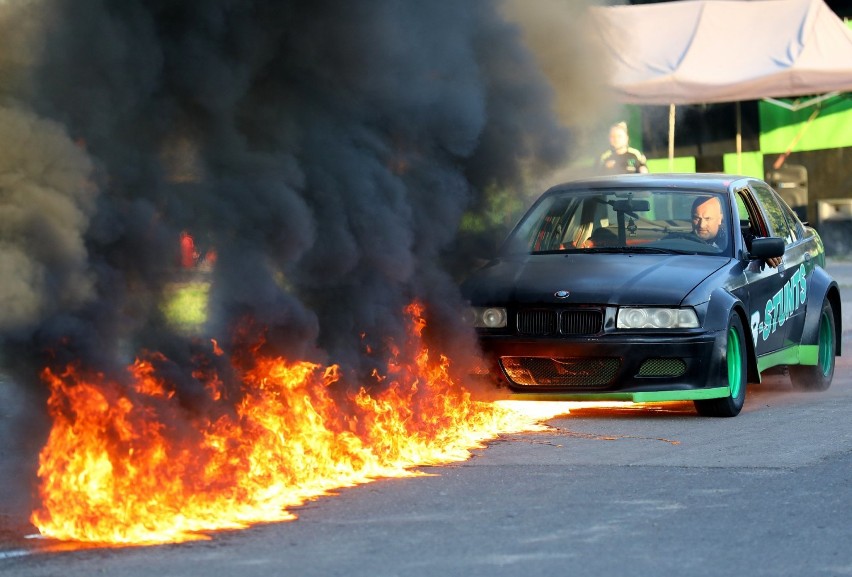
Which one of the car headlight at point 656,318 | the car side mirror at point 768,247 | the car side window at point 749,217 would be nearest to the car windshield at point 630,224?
the car side mirror at point 768,247

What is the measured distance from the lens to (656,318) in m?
9.51

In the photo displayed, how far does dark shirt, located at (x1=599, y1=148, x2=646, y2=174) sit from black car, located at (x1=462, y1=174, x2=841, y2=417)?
478 cm

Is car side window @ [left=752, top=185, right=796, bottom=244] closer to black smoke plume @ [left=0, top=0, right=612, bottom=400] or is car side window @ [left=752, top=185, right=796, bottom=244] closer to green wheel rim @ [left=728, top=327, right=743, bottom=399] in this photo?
green wheel rim @ [left=728, top=327, right=743, bottom=399]

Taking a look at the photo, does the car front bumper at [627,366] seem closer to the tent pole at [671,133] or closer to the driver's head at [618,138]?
the driver's head at [618,138]

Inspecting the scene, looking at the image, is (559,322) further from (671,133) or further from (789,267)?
(671,133)

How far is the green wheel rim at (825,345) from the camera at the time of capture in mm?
11695

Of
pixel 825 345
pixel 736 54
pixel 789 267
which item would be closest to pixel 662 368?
pixel 789 267

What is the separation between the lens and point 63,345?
20.6 ft

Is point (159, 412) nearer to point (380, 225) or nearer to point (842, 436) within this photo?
point (380, 225)

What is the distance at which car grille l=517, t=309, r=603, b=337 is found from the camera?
9523 mm

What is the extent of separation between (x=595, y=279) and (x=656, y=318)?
0.47 metres

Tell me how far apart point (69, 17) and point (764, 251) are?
4920 millimetres

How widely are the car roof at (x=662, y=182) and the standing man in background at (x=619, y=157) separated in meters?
5.03

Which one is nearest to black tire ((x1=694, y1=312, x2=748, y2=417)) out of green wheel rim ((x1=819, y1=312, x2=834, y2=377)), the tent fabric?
green wheel rim ((x1=819, y1=312, x2=834, y2=377))
